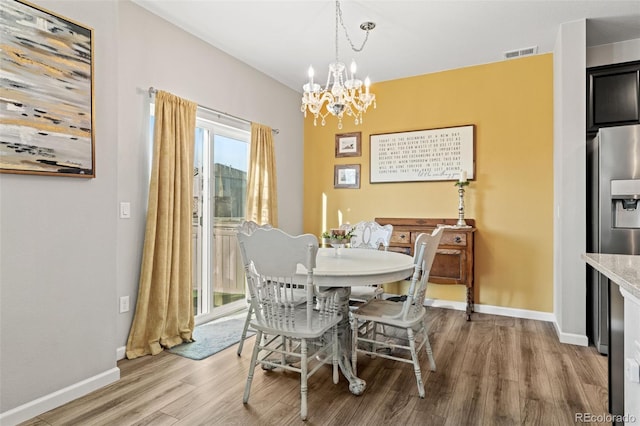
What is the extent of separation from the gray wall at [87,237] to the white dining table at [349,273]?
4.40 ft

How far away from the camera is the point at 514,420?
189 cm

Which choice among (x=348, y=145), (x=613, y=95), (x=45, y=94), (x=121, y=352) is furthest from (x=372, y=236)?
(x=45, y=94)

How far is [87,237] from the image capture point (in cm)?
Answer: 218

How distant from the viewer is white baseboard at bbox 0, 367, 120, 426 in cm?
183

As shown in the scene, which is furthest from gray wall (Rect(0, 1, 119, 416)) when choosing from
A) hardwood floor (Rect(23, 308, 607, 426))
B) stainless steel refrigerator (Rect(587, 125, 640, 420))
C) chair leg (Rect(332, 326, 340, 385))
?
stainless steel refrigerator (Rect(587, 125, 640, 420))

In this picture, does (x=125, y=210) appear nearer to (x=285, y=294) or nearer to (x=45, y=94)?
(x=45, y=94)

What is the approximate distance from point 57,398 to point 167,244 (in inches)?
48.1

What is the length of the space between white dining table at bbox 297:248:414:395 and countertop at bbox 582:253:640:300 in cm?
98

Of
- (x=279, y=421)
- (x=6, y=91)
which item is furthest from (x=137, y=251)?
(x=279, y=421)

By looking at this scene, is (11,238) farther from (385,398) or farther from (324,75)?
(324,75)

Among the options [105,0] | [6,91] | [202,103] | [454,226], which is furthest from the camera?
[454,226]

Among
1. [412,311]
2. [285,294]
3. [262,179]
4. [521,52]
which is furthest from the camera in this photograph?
[262,179]

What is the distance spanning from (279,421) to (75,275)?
1.48 metres

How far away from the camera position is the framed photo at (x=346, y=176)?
15.6 feet
